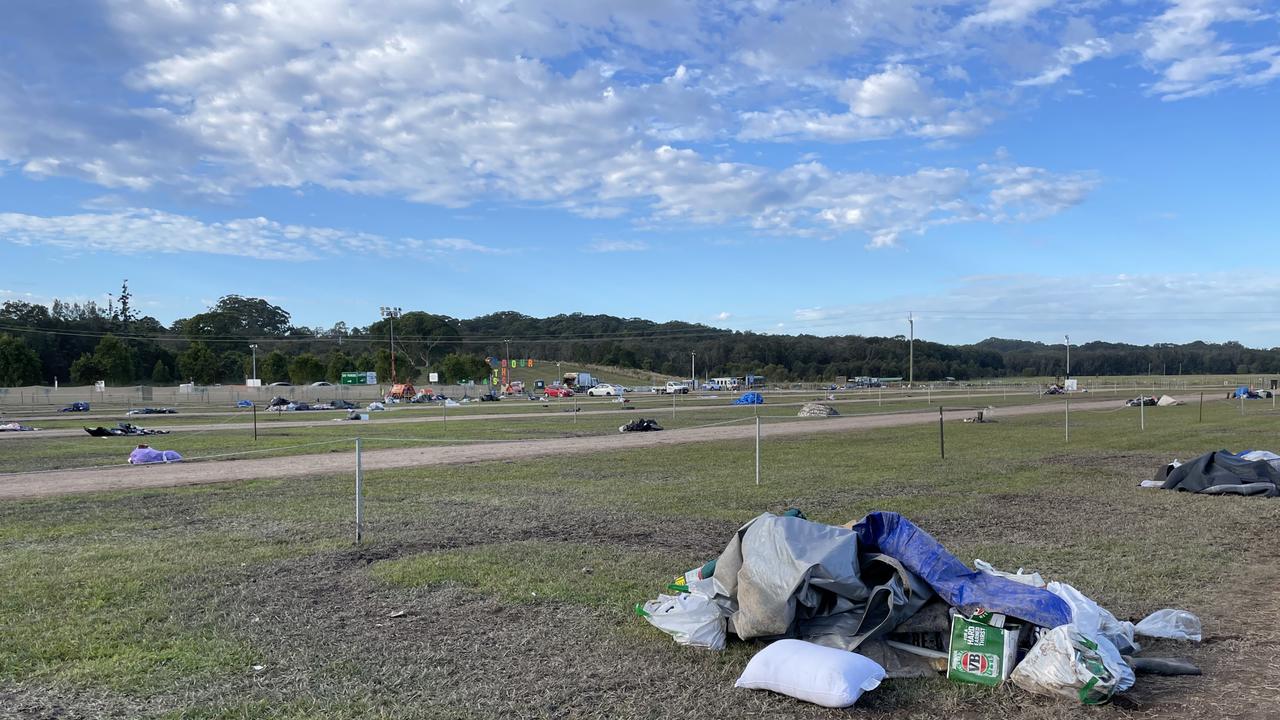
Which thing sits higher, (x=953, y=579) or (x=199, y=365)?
(x=199, y=365)

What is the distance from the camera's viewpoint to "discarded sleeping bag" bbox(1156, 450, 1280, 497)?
48.1ft

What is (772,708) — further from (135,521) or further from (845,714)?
(135,521)

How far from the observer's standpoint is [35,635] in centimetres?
672

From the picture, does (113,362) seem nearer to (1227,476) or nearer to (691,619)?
(1227,476)

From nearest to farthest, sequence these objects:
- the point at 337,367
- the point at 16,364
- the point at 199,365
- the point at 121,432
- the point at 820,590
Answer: the point at 820,590 < the point at 121,432 < the point at 16,364 < the point at 199,365 < the point at 337,367

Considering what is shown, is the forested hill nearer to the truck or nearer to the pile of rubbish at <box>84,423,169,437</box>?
the truck

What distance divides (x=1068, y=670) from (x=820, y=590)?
1.65 m

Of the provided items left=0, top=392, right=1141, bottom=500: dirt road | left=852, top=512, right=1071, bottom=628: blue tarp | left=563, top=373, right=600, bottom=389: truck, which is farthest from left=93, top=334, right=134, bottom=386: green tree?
left=852, top=512, right=1071, bottom=628: blue tarp

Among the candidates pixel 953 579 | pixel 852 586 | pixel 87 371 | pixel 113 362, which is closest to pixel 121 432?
pixel 852 586

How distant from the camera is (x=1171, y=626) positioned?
6.76 metres

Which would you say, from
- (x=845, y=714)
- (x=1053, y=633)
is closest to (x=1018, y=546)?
(x=1053, y=633)

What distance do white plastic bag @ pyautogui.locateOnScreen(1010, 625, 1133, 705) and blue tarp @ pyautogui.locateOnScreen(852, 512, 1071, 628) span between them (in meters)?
0.21

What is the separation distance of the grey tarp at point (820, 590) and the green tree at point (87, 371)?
124864 mm

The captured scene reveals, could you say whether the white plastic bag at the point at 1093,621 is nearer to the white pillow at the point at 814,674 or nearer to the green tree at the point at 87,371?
the white pillow at the point at 814,674
